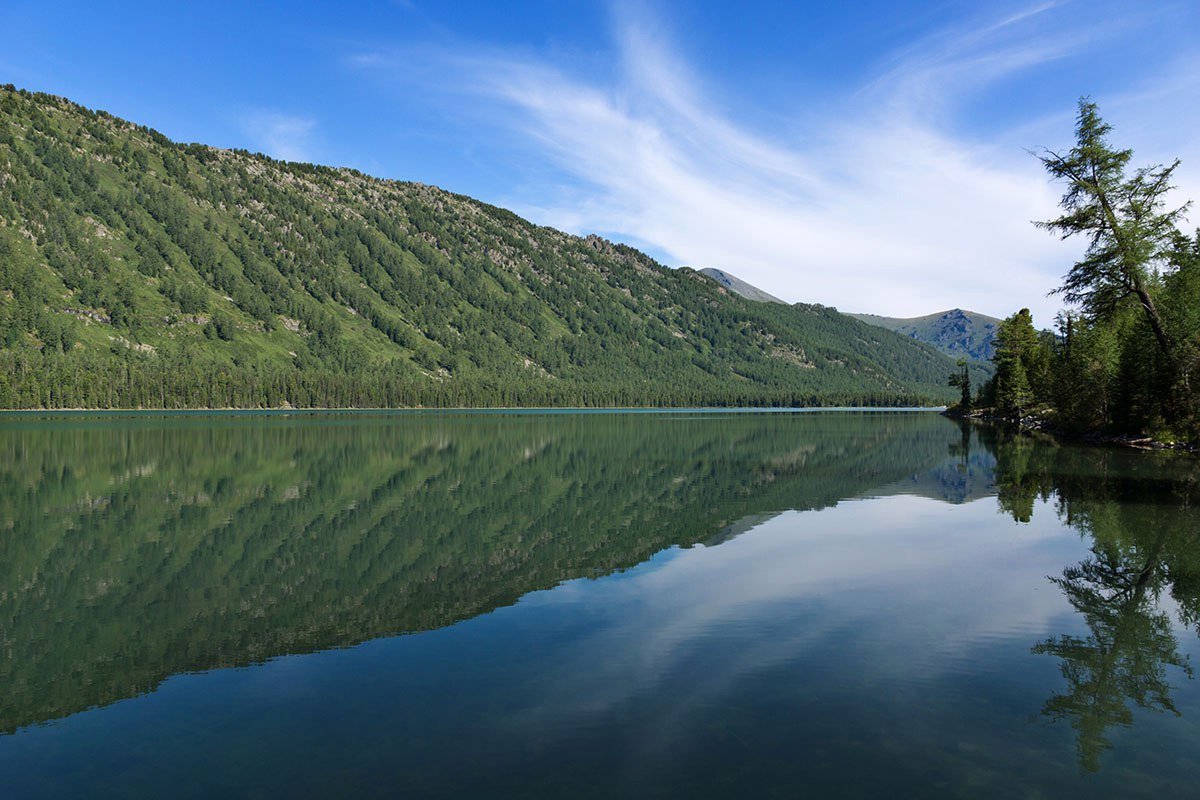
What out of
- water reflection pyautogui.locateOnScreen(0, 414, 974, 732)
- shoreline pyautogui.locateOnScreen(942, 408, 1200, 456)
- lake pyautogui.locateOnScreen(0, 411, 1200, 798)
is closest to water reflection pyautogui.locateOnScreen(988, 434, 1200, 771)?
lake pyautogui.locateOnScreen(0, 411, 1200, 798)

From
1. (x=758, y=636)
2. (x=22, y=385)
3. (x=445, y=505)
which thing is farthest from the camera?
(x=22, y=385)

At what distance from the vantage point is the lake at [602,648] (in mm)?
9375

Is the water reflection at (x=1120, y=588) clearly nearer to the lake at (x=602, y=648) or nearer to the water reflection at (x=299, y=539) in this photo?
the lake at (x=602, y=648)

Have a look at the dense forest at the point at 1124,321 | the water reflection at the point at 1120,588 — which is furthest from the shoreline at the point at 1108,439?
the water reflection at the point at 1120,588

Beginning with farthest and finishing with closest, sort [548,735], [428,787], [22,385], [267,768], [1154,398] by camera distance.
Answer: [22,385] → [1154,398] → [548,735] → [267,768] → [428,787]

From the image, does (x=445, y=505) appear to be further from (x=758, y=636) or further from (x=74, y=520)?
(x=758, y=636)

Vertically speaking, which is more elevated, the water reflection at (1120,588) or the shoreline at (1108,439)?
the shoreline at (1108,439)

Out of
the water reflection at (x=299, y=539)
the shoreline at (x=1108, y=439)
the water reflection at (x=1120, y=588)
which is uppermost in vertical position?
A: the shoreline at (x=1108, y=439)

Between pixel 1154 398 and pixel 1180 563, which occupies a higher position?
pixel 1154 398

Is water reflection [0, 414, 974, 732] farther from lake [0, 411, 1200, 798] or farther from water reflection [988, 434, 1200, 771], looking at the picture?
water reflection [988, 434, 1200, 771]

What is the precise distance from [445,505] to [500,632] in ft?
63.0

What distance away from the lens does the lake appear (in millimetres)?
9375

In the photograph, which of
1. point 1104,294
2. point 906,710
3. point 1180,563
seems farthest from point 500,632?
point 1104,294

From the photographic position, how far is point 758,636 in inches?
587
